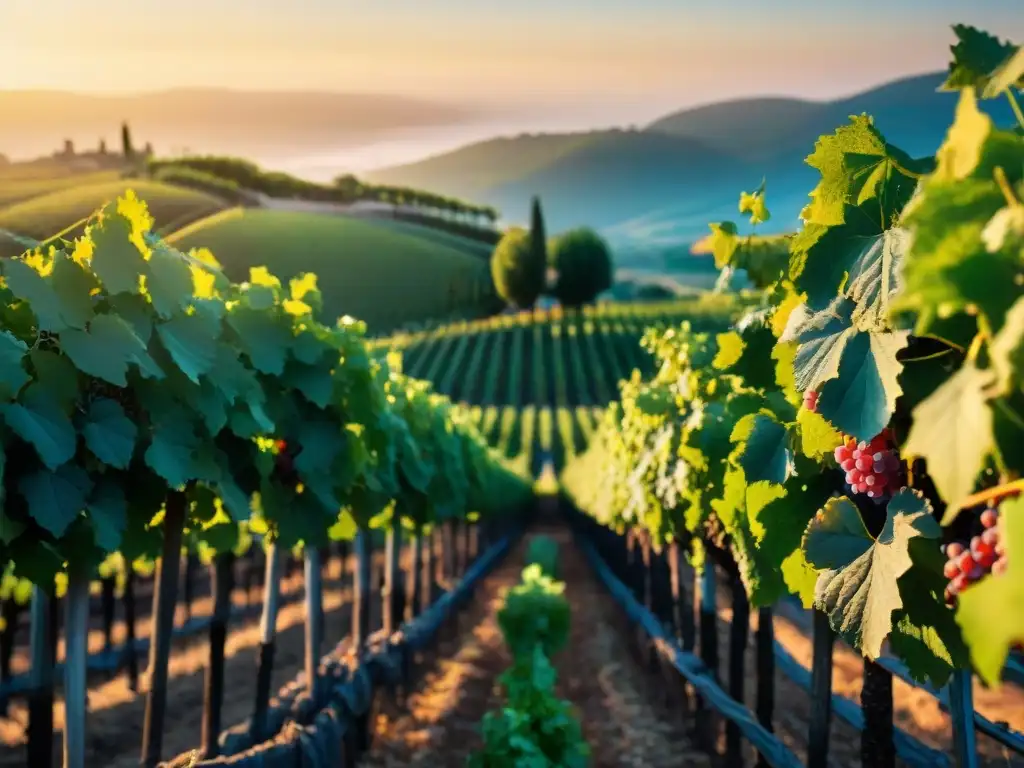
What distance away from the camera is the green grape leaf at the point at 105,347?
145 inches

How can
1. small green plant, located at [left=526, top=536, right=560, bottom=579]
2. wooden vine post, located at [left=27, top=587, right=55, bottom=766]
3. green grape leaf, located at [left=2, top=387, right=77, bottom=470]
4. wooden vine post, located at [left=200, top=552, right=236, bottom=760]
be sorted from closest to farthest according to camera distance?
1. green grape leaf, located at [left=2, top=387, right=77, bottom=470]
2. wooden vine post, located at [left=27, top=587, right=55, bottom=766]
3. wooden vine post, located at [left=200, top=552, right=236, bottom=760]
4. small green plant, located at [left=526, top=536, right=560, bottom=579]

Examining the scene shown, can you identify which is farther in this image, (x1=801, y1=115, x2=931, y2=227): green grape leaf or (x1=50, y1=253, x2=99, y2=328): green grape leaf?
(x1=50, y1=253, x2=99, y2=328): green grape leaf

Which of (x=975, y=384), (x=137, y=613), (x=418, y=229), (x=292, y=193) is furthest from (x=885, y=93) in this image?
(x=975, y=384)

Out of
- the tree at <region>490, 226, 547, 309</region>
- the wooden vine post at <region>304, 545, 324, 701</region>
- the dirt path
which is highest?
the tree at <region>490, 226, 547, 309</region>

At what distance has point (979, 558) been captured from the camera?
1.88 m

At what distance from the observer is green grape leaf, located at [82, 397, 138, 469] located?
12.8ft

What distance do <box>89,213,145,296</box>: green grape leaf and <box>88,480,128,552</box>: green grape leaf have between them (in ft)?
2.84

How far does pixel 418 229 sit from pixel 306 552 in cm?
10025

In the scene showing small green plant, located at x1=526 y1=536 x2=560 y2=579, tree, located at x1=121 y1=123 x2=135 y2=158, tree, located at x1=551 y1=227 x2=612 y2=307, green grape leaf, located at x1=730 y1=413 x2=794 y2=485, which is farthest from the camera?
tree, located at x1=551 y1=227 x2=612 y2=307

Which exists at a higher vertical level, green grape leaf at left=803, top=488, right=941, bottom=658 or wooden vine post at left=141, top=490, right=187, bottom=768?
green grape leaf at left=803, top=488, right=941, bottom=658

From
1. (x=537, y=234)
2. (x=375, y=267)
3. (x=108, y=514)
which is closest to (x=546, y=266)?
(x=537, y=234)

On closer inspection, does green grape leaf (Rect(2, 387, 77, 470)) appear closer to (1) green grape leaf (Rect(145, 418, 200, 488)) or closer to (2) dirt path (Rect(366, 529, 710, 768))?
(1) green grape leaf (Rect(145, 418, 200, 488))

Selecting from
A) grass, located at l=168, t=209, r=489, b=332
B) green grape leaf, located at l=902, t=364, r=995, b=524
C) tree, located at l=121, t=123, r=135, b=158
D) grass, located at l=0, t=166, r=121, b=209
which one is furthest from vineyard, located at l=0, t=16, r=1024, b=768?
grass, located at l=168, t=209, r=489, b=332

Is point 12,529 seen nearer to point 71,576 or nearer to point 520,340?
point 71,576
